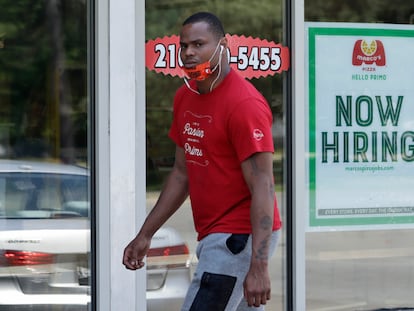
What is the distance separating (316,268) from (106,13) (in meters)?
2.37

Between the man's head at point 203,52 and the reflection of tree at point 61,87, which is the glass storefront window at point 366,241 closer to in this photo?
the reflection of tree at point 61,87

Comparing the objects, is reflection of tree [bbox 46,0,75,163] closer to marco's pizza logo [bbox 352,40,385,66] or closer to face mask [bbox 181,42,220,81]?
marco's pizza logo [bbox 352,40,385,66]

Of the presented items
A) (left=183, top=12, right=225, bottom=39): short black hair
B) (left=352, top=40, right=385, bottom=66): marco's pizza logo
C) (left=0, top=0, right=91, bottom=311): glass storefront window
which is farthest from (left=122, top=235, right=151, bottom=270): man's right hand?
(left=352, top=40, right=385, bottom=66): marco's pizza logo

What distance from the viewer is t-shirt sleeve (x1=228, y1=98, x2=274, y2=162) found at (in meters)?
4.03

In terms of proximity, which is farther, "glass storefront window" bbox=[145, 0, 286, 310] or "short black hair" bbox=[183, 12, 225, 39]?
"glass storefront window" bbox=[145, 0, 286, 310]

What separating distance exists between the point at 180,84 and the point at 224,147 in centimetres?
260

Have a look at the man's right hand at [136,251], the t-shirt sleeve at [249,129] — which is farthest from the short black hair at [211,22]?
the man's right hand at [136,251]

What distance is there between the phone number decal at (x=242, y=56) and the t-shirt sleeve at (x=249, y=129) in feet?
8.43

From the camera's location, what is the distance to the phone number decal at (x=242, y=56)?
6598 mm

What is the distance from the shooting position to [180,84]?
6684 millimetres

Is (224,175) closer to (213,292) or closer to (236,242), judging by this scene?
(236,242)

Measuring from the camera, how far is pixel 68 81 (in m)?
6.45

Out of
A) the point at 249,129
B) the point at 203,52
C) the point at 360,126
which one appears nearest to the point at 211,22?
the point at 203,52

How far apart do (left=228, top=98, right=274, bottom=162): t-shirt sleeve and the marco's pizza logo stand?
3.17 metres
